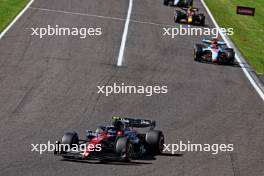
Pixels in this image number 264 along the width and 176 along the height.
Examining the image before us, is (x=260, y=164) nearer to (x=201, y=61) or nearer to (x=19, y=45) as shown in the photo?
(x=201, y=61)

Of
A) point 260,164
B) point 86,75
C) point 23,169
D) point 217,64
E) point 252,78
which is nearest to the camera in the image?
point 23,169

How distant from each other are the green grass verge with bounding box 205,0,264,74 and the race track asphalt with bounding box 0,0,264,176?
9.86ft

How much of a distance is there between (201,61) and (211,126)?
11776mm

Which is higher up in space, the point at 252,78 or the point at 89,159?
the point at 89,159

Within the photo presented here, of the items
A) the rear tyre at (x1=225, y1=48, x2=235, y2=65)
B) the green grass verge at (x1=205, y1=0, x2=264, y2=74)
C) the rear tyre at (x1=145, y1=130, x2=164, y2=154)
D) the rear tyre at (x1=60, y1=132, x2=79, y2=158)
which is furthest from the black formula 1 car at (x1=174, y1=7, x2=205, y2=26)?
the rear tyre at (x1=60, y1=132, x2=79, y2=158)

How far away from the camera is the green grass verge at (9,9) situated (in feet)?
135

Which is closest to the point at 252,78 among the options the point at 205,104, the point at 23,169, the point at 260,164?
the point at 205,104

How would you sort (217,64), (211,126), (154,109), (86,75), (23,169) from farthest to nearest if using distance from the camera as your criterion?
(217,64), (86,75), (154,109), (211,126), (23,169)

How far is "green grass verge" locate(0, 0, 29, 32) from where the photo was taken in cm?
4124

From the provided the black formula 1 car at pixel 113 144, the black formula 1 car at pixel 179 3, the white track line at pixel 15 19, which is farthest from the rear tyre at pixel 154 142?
the black formula 1 car at pixel 179 3

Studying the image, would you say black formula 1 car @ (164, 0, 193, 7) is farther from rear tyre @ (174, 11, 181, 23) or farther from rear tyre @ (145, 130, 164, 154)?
rear tyre @ (145, 130, 164, 154)

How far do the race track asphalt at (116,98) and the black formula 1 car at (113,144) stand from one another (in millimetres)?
287

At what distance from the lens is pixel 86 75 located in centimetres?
3172

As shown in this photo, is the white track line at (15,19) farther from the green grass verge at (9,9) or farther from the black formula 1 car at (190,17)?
the black formula 1 car at (190,17)
